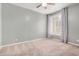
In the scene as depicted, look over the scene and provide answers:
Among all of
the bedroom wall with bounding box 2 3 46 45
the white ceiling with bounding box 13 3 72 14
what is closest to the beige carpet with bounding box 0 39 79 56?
the bedroom wall with bounding box 2 3 46 45

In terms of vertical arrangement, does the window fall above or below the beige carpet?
above

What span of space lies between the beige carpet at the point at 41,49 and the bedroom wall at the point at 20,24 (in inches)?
4.9

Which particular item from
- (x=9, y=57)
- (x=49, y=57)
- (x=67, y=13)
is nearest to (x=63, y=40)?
(x=49, y=57)

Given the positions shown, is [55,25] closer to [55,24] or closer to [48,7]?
[55,24]

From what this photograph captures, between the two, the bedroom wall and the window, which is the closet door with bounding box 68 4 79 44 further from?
the bedroom wall

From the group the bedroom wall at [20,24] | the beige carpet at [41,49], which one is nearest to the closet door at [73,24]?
the beige carpet at [41,49]

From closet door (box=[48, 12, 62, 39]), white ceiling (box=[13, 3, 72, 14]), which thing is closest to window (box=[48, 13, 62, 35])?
closet door (box=[48, 12, 62, 39])

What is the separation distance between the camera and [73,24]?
171 centimetres

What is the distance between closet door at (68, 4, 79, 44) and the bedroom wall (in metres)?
0.51

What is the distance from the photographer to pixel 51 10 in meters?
1.74

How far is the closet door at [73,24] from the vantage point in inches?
66.4

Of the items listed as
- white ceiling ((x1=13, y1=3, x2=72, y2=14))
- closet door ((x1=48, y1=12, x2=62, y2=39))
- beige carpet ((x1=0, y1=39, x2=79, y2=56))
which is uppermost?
white ceiling ((x1=13, y1=3, x2=72, y2=14))

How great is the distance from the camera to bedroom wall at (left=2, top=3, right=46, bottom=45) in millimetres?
1655

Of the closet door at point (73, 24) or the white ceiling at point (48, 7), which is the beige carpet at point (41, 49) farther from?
the white ceiling at point (48, 7)
